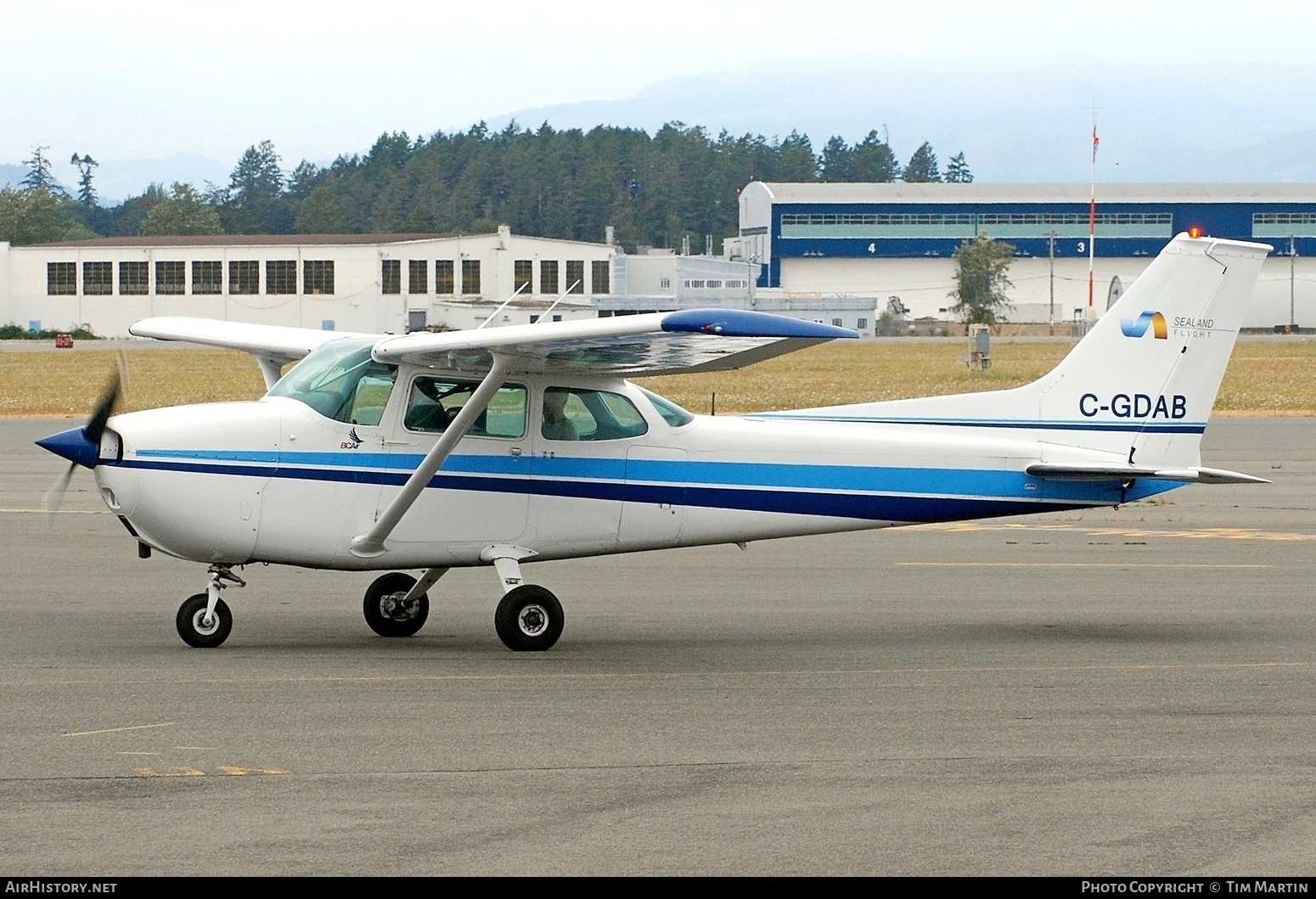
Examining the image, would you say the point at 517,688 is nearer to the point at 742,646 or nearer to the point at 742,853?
the point at 742,646

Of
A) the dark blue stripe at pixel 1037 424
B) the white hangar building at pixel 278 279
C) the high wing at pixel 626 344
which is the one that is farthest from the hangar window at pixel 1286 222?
the high wing at pixel 626 344

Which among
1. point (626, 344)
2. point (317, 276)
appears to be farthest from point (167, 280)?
point (626, 344)

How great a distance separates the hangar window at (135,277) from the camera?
330 ft

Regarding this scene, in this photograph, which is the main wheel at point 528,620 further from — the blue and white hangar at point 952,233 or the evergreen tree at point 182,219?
the evergreen tree at point 182,219

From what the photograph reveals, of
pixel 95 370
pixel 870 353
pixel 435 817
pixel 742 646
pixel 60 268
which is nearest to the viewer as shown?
pixel 435 817

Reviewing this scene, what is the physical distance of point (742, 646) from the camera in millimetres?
10492

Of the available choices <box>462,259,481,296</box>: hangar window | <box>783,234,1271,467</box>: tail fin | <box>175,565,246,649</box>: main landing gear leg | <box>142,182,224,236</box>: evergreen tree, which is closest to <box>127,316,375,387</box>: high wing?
<box>175,565,246,649</box>: main landing gear leg

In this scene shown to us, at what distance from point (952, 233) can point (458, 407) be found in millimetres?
116596

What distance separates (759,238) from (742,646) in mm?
117792

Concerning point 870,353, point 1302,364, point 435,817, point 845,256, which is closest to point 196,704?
point 435,817

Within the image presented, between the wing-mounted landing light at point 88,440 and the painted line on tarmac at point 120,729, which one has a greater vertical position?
the wing-mounted landing light at point 88,440

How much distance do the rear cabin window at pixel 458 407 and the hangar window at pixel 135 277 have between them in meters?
95.3

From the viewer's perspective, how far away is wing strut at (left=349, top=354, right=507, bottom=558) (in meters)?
9.84

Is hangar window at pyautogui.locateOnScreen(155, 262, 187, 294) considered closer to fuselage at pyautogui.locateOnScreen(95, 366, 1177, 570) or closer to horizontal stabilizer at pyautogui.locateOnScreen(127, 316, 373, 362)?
horizontal stabilizer at pyautogui.locateOnScreen(127, 316, 373, 362)
